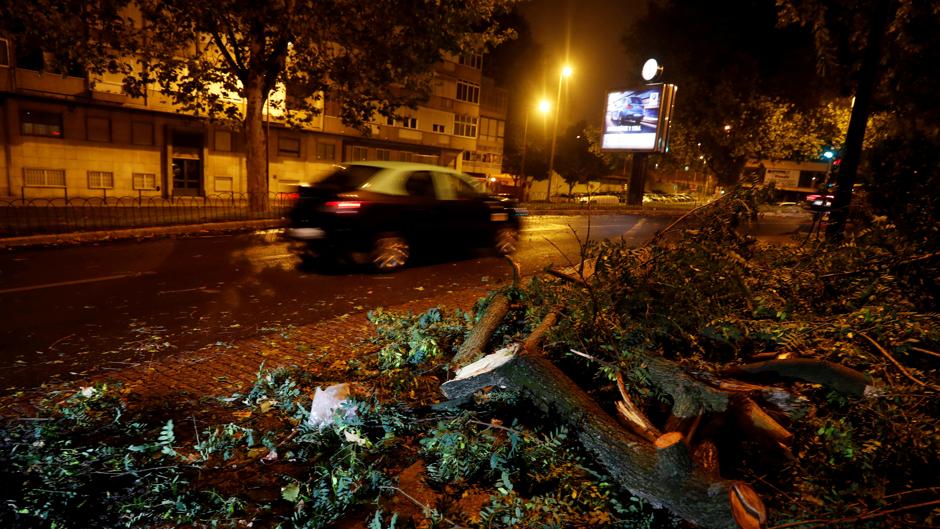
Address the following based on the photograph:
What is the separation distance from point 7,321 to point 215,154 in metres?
22.8

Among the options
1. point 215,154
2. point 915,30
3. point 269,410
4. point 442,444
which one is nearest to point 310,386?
point 269,410

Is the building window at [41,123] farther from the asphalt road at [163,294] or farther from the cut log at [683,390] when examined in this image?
the cut log at [683,390]

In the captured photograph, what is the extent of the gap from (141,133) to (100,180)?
9.19 feet

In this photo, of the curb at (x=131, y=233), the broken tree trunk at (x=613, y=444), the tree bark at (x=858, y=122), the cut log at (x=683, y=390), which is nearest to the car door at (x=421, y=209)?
the broken tree trunk at (x=613, y=444)

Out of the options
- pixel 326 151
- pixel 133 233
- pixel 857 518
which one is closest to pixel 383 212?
pixel 133 233

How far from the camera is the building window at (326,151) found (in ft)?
100

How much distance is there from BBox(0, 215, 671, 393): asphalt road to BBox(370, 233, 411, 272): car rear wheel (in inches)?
10.2

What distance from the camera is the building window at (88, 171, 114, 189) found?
21766mm

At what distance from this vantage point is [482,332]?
439cm

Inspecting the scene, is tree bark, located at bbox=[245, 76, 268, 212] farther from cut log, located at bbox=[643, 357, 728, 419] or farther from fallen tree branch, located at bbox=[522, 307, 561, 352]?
cut log, located at bbox=[643, 357, 728, 419]

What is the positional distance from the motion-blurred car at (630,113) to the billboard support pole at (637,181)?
6.85 ft

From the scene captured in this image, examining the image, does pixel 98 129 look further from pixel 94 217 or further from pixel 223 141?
pixel 94 217

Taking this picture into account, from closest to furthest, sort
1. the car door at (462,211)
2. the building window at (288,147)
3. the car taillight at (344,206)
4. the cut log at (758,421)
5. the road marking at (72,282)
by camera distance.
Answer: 1. the cut log at (758,421)
2. the road marking at (72,282)
3. the car taillight at (344,206)
4. the car door at (462,211)
5. the building window at (288,147)

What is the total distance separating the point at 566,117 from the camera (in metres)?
57.4
